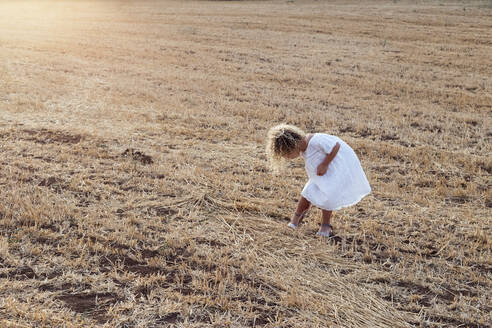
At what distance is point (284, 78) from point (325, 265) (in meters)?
8.47

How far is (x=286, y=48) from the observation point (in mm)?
16734

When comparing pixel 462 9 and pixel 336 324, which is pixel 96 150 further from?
pixel 462 9

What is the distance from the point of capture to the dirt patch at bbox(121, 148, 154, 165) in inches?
266

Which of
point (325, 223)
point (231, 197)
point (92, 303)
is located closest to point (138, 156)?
point (231, 197)

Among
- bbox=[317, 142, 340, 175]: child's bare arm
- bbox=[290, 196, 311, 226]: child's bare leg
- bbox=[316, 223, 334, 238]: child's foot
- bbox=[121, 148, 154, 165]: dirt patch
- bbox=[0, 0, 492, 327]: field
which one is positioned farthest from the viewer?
bbox=[121, 148, 154, 165]: dirt patch

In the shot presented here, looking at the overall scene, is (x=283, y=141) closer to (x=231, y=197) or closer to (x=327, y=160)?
(x=327, y=160)

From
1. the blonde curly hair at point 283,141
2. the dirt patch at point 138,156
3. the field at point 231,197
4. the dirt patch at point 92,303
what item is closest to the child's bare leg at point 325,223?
the field at point 231,197

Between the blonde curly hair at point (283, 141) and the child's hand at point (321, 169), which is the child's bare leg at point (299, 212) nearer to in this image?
the child's hand at point (321, 169)

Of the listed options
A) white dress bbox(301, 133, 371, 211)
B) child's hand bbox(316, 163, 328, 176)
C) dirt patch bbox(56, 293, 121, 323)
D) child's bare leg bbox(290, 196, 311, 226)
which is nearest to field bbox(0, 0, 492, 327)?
dirt patch bbox(56, 293, 121, 323)

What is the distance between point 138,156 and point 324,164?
3.18 meters

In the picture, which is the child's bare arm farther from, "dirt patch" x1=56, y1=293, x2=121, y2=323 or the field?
"dirt patch" x1=56, y1=293, x2=121, y2=323

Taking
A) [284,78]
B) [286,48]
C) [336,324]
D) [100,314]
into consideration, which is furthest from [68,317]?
[286,48]

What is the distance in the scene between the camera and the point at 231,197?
5.75m

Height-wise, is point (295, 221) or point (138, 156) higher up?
point (138, 156)
